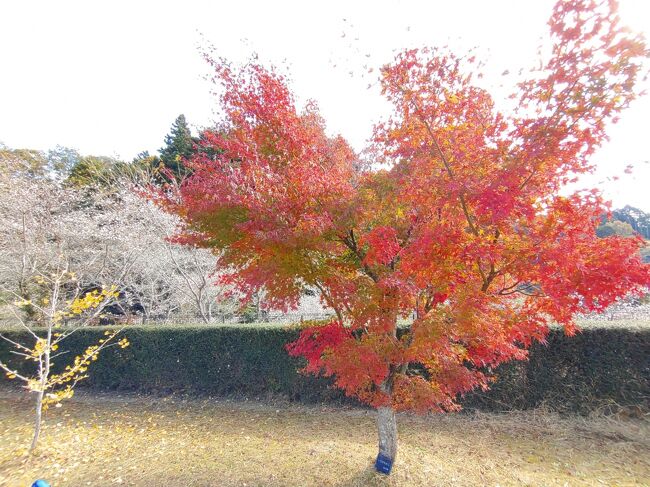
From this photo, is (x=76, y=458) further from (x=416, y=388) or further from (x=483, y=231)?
(x=483, y=231)

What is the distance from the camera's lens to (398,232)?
3596 millimetres

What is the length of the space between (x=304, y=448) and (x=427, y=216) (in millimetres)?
3604

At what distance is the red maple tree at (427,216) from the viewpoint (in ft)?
8.23

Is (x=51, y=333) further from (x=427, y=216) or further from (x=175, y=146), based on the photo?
(x=175, y=146)

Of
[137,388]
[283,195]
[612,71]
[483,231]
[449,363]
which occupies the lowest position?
[137,388]

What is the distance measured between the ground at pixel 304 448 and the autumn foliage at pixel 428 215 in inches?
46.1

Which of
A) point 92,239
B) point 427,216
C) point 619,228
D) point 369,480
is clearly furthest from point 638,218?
point 92,239

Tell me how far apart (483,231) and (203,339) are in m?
6.60

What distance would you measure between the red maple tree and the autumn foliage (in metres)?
0.01

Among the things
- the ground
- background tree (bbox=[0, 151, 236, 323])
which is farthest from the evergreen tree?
the ground

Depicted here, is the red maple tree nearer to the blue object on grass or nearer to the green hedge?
the blue object on grass

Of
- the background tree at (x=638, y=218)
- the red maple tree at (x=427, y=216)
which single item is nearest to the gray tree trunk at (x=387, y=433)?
the red maple tree at (x=427, y=216)

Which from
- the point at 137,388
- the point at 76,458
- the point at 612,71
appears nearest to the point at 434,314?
the point at 612,71

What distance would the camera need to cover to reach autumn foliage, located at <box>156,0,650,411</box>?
251 cm
